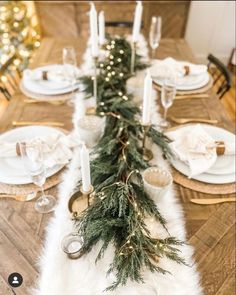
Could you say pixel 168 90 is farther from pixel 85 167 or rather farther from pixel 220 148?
pixel 85 167

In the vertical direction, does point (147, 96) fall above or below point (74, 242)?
above

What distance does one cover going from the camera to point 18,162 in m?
0.92

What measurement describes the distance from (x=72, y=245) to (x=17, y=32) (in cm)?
248

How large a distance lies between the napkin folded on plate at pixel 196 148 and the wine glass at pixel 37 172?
0.46 meters

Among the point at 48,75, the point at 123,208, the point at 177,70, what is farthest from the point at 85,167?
the point at 177,70

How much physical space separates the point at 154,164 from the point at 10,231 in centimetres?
51

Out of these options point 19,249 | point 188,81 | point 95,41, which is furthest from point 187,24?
point 19,249

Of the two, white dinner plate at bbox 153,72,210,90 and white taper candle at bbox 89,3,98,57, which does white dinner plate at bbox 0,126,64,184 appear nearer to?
white taper candle at bbox 89,3,98,57

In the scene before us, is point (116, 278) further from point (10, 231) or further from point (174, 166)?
point (174, 166)

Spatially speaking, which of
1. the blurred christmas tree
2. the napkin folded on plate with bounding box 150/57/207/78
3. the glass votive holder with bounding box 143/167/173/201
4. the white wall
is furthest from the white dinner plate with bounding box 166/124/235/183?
the white wall

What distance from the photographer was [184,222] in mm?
780

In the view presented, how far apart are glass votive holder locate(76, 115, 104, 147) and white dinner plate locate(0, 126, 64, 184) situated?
0.10m

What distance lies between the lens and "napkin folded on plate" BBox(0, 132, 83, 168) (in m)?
0.92

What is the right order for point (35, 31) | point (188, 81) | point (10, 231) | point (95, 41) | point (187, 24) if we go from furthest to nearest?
point (187, 24) → point (35, 31) → point (188, 81) → point (95, 41) → point (10, 231)
